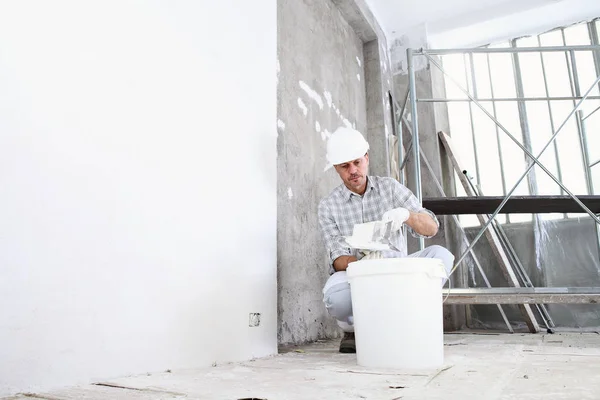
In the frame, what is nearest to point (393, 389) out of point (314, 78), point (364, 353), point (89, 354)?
point (364, 353)

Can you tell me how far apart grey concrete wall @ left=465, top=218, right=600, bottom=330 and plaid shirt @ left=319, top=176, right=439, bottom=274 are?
6.55ft

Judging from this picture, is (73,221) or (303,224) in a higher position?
(303,224)

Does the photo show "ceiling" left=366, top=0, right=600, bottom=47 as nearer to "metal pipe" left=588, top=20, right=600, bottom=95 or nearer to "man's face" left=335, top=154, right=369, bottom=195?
"metal pipe" left=588, top=20, right=600, bottom=95

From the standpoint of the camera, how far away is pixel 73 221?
132 cm

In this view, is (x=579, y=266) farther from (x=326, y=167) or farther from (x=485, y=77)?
(x=326, y=167)

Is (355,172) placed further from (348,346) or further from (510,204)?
(510,204)

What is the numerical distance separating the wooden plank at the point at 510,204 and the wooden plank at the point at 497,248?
2.63 ft

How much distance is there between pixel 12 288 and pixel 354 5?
3428 millimetres

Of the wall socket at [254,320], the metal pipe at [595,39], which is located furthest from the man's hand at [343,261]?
the metal pipe at [595,39]

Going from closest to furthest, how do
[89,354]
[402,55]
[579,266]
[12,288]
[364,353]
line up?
[12,288]
[89,354]
[364,353]
[579,266]
[402,55]

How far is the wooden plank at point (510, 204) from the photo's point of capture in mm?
2857

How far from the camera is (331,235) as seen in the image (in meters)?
2.41

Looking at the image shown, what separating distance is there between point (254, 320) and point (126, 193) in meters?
0.85

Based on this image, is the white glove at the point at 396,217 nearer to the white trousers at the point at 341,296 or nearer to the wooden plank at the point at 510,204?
the white trousers at the point at 341,296
